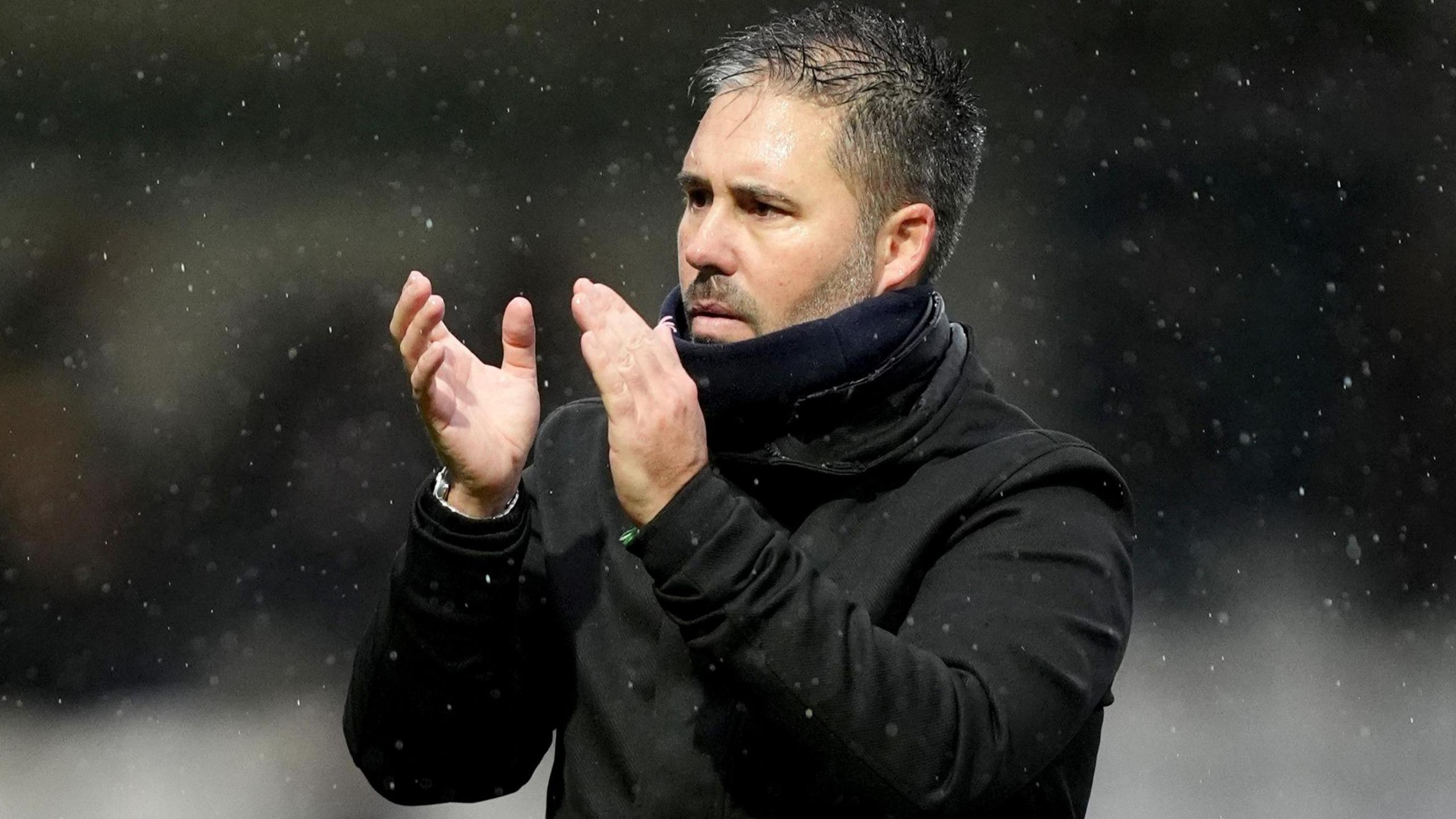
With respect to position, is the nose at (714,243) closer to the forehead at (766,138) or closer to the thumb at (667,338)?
the forehead at (766,138)

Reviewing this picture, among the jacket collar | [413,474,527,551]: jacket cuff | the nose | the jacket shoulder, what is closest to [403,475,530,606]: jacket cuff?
[413,474,527,551]: jacket cuff

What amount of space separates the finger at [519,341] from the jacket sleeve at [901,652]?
0.34 metres

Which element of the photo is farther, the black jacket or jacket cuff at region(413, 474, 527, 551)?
jacket cuff at region(413, 474, 527, 551)

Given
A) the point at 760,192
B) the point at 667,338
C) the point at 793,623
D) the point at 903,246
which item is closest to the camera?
the point at 793,623

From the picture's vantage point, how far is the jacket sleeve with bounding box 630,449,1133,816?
5.83ft

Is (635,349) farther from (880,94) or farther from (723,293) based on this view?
(880,94)

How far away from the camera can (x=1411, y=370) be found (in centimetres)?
529

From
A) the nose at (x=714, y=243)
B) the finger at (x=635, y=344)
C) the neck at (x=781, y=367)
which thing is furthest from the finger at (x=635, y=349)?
the nose at (x=714, y=243)

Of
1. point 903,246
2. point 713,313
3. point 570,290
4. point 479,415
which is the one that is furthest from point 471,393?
point 570,290

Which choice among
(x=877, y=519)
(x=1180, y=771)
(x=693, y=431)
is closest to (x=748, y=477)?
(x=877, y=519)

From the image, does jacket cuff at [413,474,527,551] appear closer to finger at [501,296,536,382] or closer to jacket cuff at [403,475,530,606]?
jacket cuff at [403,475,530,606]

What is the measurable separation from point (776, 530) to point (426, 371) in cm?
38

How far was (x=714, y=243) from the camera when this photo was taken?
2.15m

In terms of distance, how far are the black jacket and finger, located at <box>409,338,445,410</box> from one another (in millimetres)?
123
